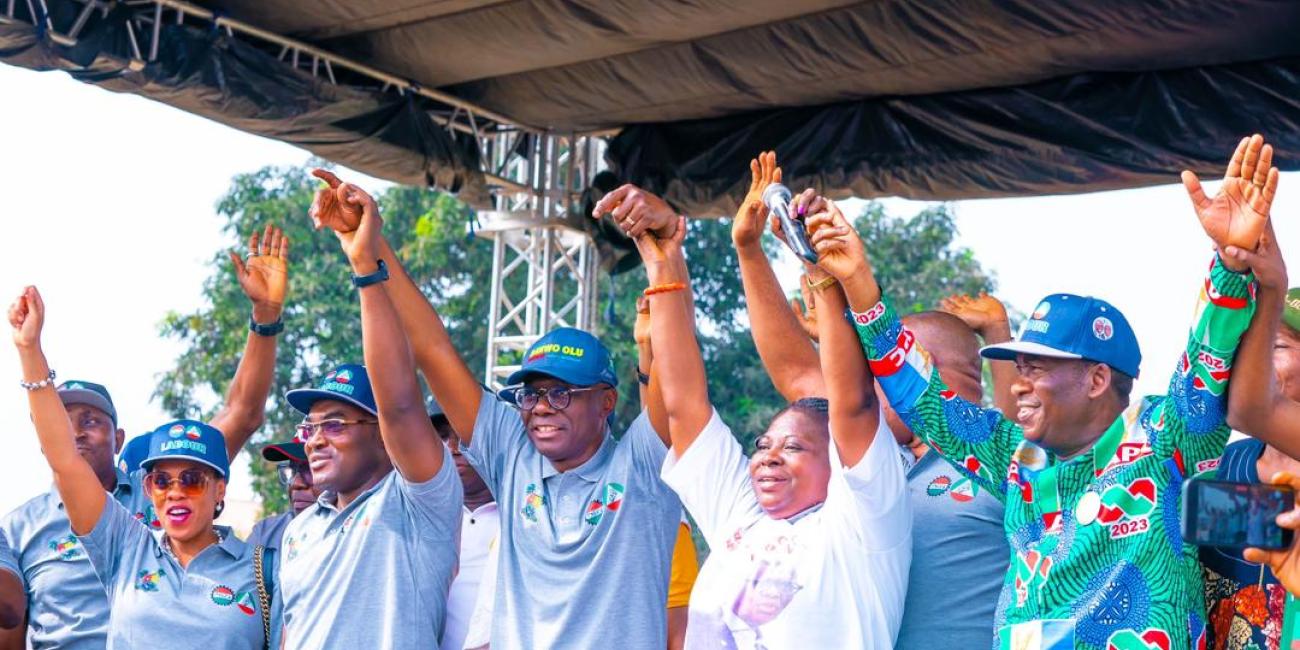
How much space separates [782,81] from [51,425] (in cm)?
309

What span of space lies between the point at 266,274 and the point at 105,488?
2.58 feet

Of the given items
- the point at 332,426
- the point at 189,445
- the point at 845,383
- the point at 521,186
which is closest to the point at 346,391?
the point at 332,426

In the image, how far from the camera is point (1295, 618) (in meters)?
2.48

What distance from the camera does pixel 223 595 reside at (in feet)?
12.5

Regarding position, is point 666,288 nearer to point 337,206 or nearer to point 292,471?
point 337,206

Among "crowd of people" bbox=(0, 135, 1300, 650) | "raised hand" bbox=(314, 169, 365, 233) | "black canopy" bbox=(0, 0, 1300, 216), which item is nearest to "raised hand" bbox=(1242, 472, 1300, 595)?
"crowd of people" bbox=(0, 135, 1300, 650)

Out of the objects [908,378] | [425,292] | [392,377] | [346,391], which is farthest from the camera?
[425,292]

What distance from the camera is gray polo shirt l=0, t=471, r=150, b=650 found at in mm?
4133

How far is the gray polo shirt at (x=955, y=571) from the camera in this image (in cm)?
291

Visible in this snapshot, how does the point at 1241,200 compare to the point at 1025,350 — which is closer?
the point at 1241,200

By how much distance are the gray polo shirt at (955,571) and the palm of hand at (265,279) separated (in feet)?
6.89

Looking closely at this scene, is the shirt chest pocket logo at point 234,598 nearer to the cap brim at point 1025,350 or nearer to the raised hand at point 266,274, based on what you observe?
the raised hand at point 266,274

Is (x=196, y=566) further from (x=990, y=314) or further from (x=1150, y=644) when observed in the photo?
(x=1150, y=644)

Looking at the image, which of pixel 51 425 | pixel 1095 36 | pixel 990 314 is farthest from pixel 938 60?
pixel 51 425
